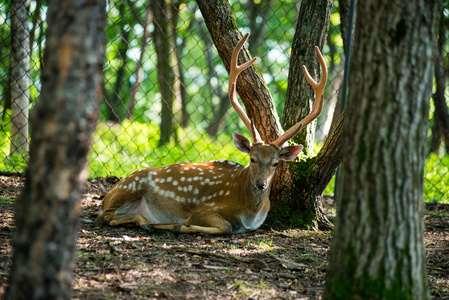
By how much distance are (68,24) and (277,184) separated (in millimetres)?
3312

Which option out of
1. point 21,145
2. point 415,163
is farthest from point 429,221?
point 21,145

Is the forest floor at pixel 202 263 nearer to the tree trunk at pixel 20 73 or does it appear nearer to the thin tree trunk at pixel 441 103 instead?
the tree trunk at pixel 20 73

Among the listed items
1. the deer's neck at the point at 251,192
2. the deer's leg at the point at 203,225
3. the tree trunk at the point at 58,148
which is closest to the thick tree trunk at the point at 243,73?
the deer's neck at the point at 251,192

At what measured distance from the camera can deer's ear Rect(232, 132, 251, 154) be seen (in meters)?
4.67

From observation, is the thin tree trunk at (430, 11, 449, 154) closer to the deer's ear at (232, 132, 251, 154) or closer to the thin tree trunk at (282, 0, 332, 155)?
the thin tree trunk at (282, 0, 332, 155)

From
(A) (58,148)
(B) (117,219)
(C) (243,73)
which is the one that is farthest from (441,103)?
(A) (58,148)

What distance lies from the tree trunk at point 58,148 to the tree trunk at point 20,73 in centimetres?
479

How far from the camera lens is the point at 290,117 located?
468 centimetres

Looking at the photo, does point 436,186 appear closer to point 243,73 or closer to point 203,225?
point 243,73

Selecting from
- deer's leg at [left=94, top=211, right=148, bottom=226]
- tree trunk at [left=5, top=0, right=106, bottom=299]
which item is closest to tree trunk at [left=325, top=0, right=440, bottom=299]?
tree trunk at [left=5, top=0, right=106, bottom=299]

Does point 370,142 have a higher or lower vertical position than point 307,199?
higher

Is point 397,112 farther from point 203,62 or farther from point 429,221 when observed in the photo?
point 203,62

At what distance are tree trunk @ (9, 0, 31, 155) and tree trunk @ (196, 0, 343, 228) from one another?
3.00 metres

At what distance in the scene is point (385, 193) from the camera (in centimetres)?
208
